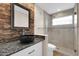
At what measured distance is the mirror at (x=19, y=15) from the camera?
3.84 feet

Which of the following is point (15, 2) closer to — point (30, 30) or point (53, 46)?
point (30, 30)

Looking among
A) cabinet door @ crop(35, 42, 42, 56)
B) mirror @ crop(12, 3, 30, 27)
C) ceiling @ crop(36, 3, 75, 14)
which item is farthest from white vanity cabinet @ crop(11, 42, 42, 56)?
ceiling @ crop(36, 3, 75, 14)

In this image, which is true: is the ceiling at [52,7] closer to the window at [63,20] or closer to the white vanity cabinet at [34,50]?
the window at [63,20]

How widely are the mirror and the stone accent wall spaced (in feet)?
0.19

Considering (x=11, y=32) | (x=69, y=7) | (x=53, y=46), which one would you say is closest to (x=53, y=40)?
(x=53, y=46)

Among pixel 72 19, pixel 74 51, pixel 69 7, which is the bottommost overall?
pixel 74 51

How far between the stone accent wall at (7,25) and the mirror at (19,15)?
0.19 feet

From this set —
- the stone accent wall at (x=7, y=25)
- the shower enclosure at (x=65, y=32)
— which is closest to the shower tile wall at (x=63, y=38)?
the shower enclosure at (x=65, y=32)

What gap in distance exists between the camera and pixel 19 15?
1164mm

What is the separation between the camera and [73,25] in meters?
1.19

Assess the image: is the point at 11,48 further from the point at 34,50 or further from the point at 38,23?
the point at 38,23

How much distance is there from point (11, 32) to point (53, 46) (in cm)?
60

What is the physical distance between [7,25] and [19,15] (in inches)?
8.0

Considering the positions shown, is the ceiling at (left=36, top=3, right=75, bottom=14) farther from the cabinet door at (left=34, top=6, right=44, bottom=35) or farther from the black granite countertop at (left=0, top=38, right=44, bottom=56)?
the black granite countertop at (left=0, top=38, right=44, bottom=56)
